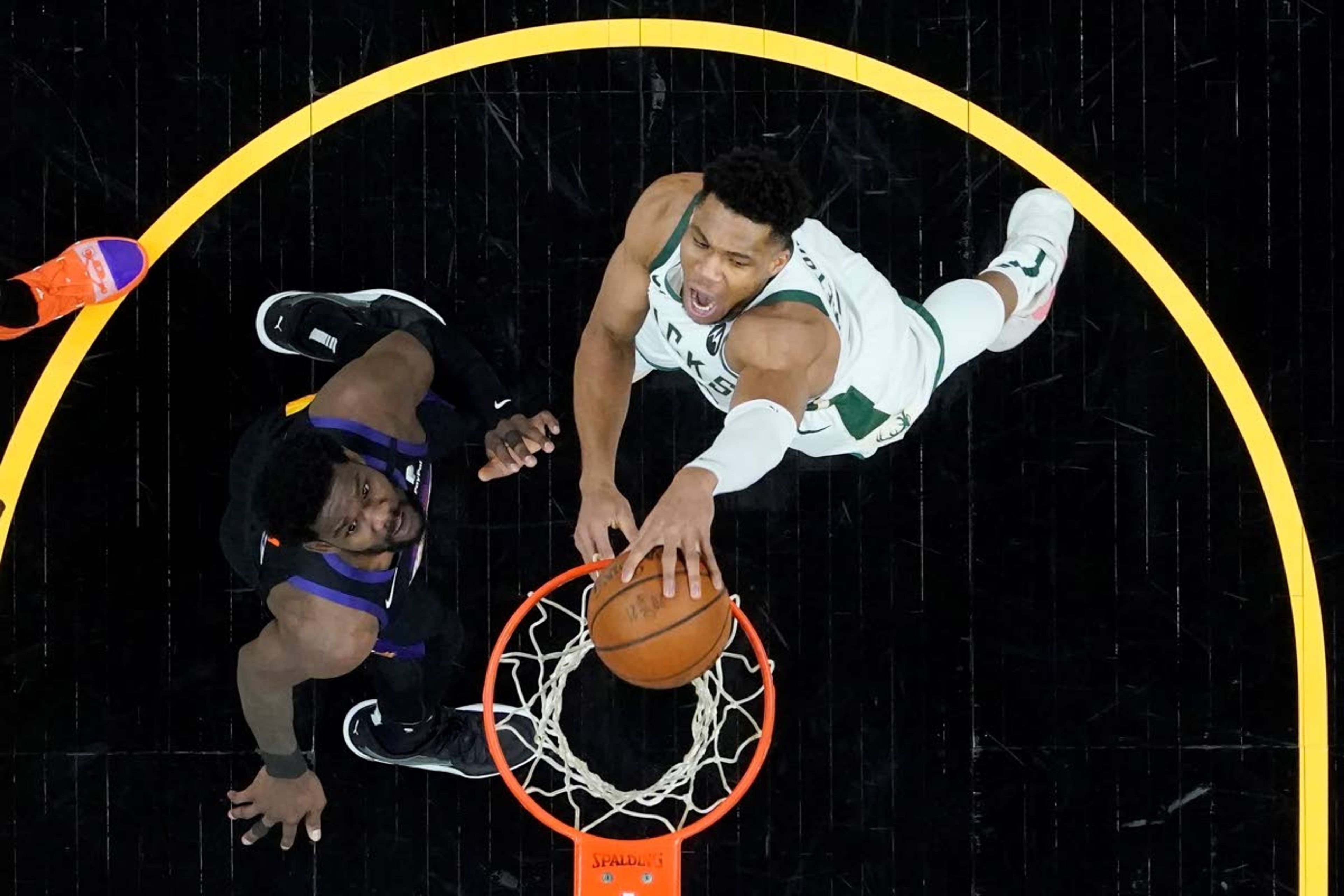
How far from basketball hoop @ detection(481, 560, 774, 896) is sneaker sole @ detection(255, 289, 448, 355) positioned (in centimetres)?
116

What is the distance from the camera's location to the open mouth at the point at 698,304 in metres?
3.25

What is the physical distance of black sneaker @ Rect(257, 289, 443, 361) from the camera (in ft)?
13.5

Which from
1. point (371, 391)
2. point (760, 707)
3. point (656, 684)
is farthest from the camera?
point (760, 707)

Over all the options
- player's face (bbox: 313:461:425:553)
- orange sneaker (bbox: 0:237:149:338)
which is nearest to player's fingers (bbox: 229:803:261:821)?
player's face (bbox: 313:461:425:553)

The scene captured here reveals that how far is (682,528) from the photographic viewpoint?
114 inches

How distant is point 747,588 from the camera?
434 centimetres

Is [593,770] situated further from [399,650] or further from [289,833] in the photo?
[289,833]

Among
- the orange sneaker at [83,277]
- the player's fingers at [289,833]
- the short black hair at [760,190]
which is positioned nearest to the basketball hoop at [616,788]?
the player's fingers at [289,833]

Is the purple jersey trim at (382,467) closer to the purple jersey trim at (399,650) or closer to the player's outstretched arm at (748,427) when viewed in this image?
the purple jersey trim at (399,650)

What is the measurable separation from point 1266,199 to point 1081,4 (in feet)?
3.35

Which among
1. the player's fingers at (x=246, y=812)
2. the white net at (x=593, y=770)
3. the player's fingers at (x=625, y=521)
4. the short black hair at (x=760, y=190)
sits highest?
the short black hair at (x=760, y=190)

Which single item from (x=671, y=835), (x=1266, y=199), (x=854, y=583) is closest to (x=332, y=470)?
(x=671, y=835)

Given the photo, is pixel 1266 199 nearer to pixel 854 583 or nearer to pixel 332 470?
pixel 854 583

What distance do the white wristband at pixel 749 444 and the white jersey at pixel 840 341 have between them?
0.29 m
